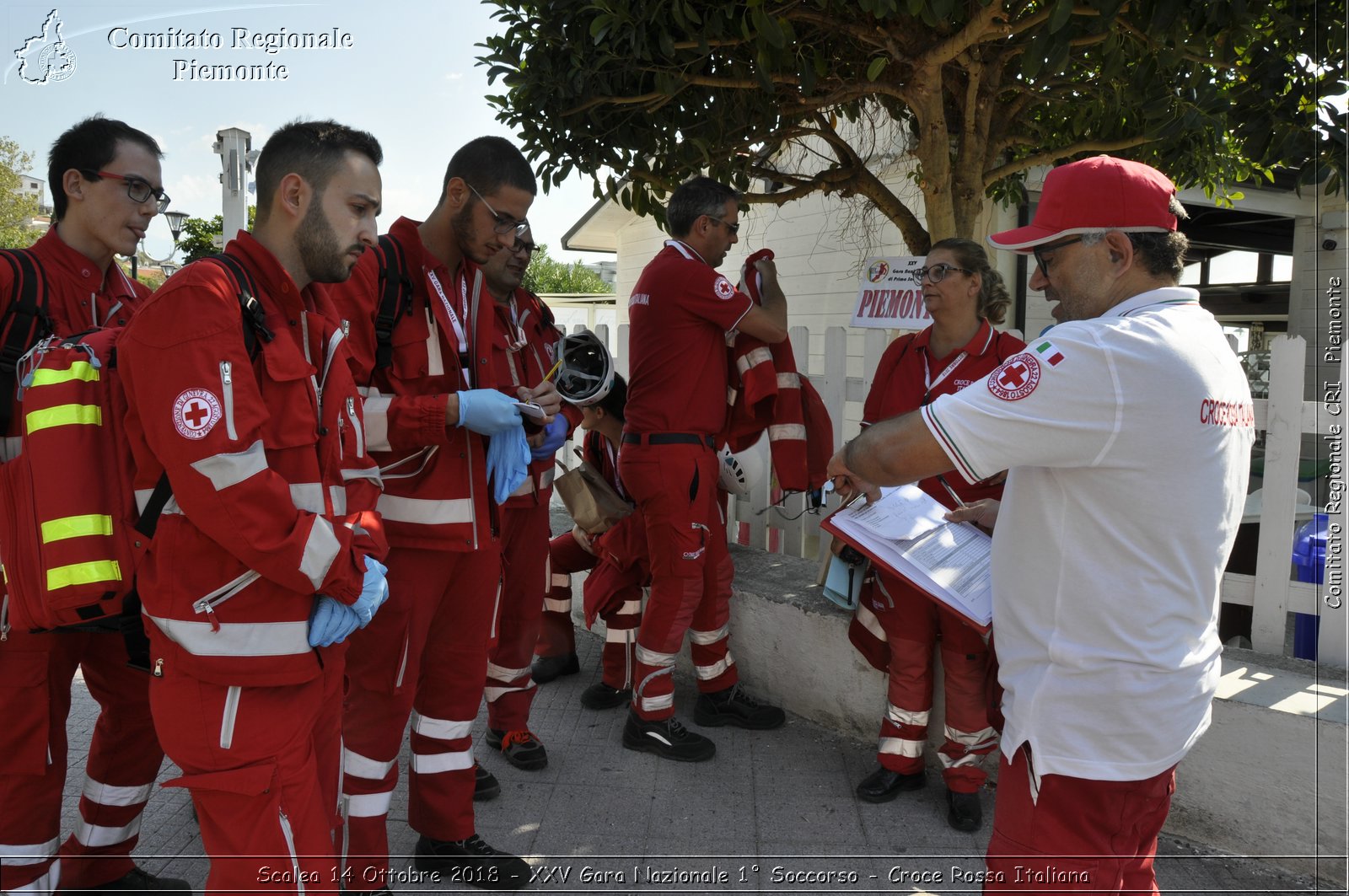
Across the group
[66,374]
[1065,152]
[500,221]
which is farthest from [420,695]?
[1065,152]

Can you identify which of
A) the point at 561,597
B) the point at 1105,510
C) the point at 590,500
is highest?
the point at 1105,510

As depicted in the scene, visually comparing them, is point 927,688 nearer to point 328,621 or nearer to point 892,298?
point 892,298

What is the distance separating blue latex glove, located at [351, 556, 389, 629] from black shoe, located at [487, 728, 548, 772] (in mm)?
2106

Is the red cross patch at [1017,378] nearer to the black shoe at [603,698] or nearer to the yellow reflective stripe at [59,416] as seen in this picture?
the yellow reflective stripe at [59,416]

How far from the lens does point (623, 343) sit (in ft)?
20.0

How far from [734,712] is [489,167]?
288 centimetres

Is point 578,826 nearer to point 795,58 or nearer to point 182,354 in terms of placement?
point 182,354

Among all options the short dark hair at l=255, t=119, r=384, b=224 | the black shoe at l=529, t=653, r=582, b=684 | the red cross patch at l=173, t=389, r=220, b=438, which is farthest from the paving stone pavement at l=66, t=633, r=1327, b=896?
the short dark hair at l=255, t=119, r=384, b=224

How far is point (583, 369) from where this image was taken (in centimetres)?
392

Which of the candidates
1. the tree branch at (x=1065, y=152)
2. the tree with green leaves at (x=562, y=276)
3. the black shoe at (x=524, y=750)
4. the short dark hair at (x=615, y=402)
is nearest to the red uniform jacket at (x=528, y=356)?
the short dark hair at (x=615, y=402)

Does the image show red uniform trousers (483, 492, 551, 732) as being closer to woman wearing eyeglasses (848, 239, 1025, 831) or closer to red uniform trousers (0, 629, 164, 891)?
red uniform trousers (0, 629, 164, 891)

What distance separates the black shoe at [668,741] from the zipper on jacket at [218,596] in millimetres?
2580

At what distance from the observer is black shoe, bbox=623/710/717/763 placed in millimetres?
4184

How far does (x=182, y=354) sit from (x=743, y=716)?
3.37 m
